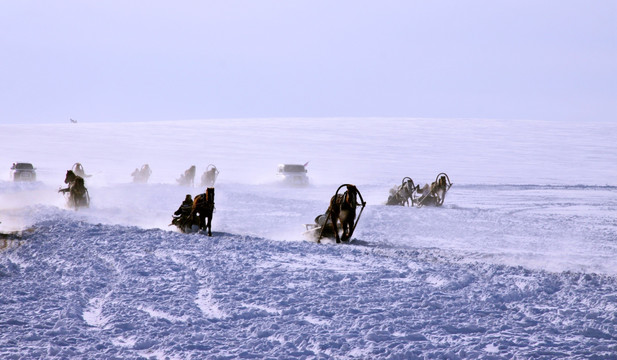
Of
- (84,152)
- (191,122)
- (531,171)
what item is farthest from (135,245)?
(191,122)

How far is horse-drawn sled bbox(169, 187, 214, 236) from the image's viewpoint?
41.5 ft

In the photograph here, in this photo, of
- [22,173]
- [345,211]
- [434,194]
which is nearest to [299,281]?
[345,211]

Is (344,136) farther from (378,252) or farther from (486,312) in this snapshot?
(486,312)

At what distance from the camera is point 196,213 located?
13.2 m

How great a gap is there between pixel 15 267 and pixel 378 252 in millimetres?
5546

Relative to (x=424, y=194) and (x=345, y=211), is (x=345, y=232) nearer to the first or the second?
(x=345, y=211)

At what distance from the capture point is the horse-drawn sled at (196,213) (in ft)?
41.5

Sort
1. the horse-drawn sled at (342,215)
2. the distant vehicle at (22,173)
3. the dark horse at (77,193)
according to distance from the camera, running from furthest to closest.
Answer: the distant vehicle at (22,173), the dark horse at (77,193), the horse-drawn sled at (342,215)

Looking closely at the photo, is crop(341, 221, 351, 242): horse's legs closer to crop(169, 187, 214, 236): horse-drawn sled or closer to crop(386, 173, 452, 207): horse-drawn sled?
crop(169, 187, 214, 236): horse-drawn sled

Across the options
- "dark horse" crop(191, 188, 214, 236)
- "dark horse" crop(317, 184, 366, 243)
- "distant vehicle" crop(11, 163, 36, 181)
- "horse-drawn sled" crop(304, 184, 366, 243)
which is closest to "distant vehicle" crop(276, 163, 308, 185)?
"distant vehicle" crop(11, 163, 36, 181)

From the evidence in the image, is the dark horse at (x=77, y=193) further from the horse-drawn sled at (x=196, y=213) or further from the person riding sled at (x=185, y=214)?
the person riding sled at (x=185, y=214)

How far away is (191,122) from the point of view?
7094 centimetres

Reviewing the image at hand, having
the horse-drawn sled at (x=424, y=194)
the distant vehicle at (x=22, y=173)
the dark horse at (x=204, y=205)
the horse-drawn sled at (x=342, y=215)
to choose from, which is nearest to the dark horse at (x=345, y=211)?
the horse-drawn sled at (x=342, y=215)

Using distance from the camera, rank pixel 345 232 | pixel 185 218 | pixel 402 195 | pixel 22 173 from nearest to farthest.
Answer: pixel 345 232 → pixel 185 218 → pixel 402 195 → pixel 22 173
